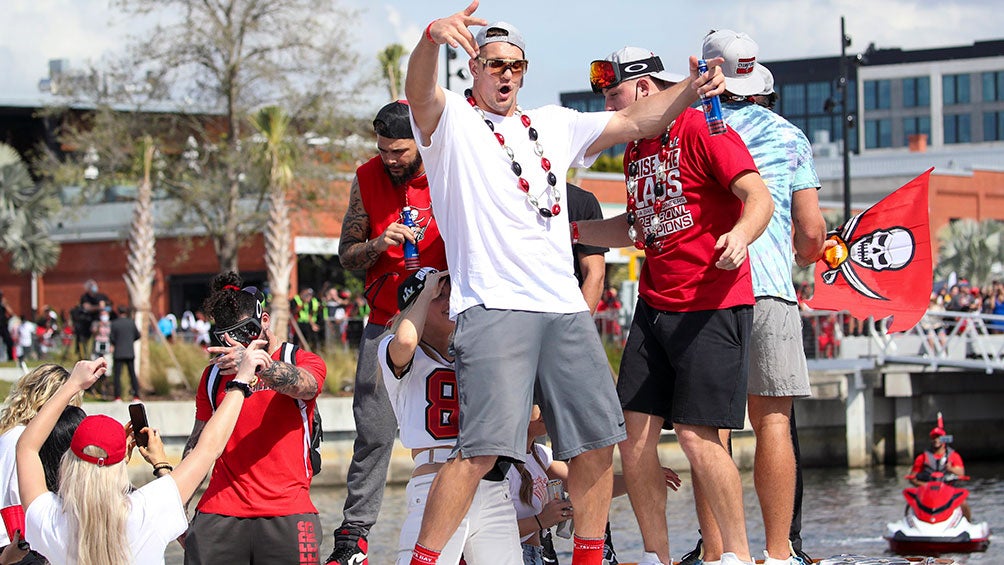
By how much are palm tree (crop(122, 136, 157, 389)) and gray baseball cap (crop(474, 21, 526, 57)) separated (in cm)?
2230

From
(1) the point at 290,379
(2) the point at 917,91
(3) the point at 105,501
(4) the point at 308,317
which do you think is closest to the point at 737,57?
(1) the point at 290,379

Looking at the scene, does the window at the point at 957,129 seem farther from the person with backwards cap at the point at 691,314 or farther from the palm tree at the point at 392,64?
the person with backwards cap at the point at 691,314

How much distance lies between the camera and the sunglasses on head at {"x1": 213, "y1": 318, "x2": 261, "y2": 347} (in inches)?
227

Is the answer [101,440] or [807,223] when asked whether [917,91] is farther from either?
[101,440]

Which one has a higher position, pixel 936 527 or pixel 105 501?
pixel 105 501

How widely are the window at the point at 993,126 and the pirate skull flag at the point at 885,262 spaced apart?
86883 millimetres

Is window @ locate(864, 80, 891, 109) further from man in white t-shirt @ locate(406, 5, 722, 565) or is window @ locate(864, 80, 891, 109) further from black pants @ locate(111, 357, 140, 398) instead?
man in white t-shirt @ locate(406, 5, 722, 565)

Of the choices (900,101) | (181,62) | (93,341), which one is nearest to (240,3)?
(181,62)

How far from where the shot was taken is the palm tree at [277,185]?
3031 centimetres

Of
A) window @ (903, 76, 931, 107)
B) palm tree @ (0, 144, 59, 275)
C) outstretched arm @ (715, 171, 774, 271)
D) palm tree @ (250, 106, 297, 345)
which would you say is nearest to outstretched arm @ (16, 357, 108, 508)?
outstretched arm @ (715, 171, 774, 271)

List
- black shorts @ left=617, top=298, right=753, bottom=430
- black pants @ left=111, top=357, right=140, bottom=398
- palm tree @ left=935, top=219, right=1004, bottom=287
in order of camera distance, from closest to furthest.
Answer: black shorts @ left=617, top=298, right=753, bottom=430, black pants @ left=111, top=357, right=140, bottom=398, palm tree @ left=935, top=219, right=1004, bottom=287

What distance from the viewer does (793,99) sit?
340 ft

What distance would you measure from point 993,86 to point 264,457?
8894cm

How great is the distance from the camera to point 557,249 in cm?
514
